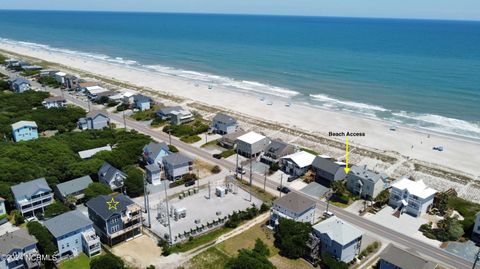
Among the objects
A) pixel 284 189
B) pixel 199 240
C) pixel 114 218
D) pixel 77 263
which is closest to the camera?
pixel 77 263

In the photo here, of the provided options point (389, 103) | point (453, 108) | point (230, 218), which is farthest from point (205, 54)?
point (230, 218)

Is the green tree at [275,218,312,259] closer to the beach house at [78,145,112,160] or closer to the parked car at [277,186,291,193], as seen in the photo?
the parked car at [277,186,291,193]

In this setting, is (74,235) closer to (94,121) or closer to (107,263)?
(107,263)

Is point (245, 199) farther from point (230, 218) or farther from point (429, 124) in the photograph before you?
point (429, 124)

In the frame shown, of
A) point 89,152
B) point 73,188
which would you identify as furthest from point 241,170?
point 89,152

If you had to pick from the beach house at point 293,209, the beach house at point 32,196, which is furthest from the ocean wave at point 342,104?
the beach house at point 32,196

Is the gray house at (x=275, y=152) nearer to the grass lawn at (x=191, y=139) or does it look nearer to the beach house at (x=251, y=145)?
the beach house at (x=251, y=145)
